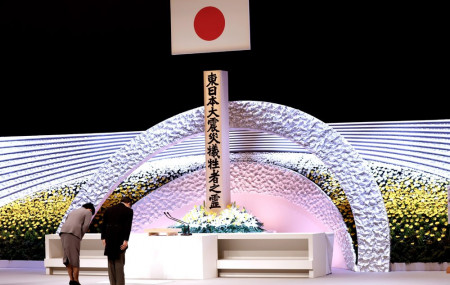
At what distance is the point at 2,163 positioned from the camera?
13.7 metres

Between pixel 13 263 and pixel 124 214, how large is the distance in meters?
5.61

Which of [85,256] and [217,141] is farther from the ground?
[217,141]

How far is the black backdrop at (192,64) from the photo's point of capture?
11.7m

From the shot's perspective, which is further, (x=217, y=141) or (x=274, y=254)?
(x=217, y=141)

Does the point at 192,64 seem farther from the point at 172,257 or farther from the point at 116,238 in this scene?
the point at 116,238

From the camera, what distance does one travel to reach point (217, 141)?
11.3m

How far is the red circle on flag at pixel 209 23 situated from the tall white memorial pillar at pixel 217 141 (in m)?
0.56

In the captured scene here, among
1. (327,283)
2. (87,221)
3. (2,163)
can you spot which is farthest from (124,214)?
(2,163)

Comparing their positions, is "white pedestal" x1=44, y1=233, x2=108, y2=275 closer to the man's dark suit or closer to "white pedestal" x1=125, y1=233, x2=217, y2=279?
"white pedestal" x1=125, y1=233, x2=217, y2=279

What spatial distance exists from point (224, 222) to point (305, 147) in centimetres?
170

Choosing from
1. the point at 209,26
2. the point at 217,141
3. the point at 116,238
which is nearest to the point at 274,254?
the point at 217,141

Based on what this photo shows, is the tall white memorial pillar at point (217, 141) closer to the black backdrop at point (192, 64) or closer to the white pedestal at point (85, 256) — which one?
the black backdrop at point (192, 64)

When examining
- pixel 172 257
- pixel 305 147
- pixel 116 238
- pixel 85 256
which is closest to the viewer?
pixel 116 238

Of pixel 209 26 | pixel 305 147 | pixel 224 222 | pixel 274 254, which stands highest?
pixel 209 26
